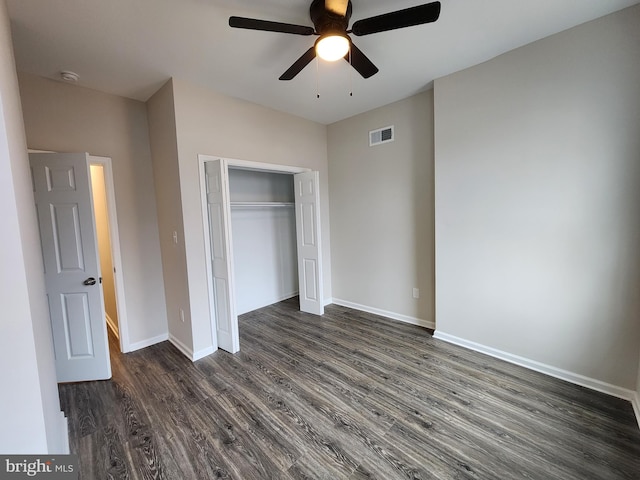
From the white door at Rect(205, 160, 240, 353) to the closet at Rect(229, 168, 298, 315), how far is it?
77cm

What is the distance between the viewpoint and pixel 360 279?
3961mm

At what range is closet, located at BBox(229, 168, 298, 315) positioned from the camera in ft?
12.9

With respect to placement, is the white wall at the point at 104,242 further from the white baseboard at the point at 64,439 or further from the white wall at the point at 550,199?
the white wall at the point at 550,199

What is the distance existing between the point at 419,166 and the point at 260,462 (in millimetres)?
3165

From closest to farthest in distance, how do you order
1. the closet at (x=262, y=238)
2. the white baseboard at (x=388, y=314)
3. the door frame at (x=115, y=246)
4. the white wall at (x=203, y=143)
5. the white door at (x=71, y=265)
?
the white door at (x=71, y=265), the white wall at (x=203, y=143), the door frame at (x=115, y=246), the white baseboard at (x=388, y=314), the closet at (x=262, y=238)

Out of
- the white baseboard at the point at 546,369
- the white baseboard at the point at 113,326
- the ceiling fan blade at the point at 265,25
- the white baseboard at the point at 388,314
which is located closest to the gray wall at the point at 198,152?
the white baseboard at the point at 113,326

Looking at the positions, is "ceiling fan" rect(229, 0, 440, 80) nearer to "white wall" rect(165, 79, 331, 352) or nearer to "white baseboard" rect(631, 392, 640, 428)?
"white wall" rect(165, 79, 331, 352)

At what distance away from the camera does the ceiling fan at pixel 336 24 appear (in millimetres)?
1480

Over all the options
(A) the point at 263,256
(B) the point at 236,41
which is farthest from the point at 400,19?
(A) the point at 263,256

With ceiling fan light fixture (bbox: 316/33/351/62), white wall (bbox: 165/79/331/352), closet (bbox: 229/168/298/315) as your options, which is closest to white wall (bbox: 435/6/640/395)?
ceiling fan light fixture (bbox: 316/33/351/62)

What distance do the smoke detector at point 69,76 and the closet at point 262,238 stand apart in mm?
1683

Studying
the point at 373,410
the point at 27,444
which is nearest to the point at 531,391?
the point at 373,410

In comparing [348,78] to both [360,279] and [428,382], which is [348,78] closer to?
[360,279]

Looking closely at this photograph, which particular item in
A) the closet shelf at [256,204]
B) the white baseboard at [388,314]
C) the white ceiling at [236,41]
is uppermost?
the white ceiling at [236,41]
